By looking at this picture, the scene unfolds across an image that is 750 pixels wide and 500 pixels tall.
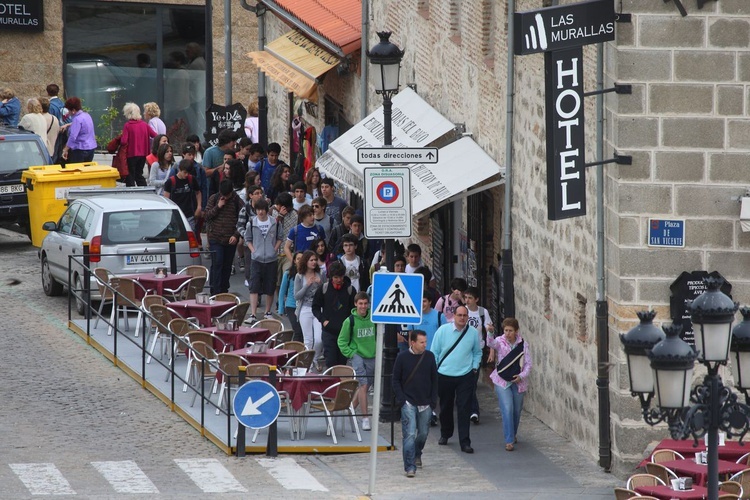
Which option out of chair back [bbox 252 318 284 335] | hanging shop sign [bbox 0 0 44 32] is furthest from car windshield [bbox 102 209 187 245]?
hanging shop sign [bbox 0 0 44 32]

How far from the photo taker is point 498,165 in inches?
775

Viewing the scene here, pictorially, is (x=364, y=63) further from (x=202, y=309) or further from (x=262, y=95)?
(x=262, y=95)

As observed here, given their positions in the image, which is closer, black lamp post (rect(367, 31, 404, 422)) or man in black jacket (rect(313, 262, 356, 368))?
black lamp post (rect(367, 31, 404, 422))

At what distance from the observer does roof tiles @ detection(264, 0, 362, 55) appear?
26.9m

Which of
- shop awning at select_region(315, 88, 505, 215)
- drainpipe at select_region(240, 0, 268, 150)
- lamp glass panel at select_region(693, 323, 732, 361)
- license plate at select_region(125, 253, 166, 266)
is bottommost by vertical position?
license plate at select_region(125, 253, 166, 266)

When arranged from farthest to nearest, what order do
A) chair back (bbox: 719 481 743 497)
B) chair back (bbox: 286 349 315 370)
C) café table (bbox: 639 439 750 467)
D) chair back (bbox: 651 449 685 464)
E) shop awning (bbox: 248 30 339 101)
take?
shop awning (bbox: 248 30 339 101) → chair back (bbox: 286 349 315 370) → café table (bbox: 639 439 750 467) → chair back (bbox: 651 449 685 464) → chair back (bbox: 719 481 743 497)

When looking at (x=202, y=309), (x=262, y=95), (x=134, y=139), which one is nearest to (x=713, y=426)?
(x=202, y=309)

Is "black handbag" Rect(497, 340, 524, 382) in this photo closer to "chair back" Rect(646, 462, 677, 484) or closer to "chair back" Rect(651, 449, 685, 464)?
"chair back" Rect(651, 449, 685, 464)

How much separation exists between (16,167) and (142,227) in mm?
5232

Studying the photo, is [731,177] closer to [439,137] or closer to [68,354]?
[439,137]

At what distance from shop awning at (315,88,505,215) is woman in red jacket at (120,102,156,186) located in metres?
6.68

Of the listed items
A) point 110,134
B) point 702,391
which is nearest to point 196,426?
point 702,391

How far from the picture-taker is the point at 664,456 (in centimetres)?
1470

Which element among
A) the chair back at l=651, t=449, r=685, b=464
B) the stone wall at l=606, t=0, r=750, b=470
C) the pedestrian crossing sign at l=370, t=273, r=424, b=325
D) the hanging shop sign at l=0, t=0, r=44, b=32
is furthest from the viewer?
the hanging shop sign at l=0, t=0, r=44, b=32
